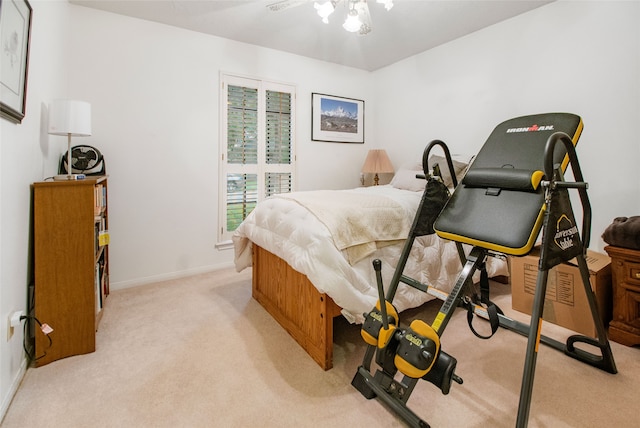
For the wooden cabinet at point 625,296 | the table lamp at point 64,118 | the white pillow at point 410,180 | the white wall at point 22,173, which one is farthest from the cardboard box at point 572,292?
the table lamp at point 64,118

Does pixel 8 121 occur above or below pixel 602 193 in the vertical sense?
above

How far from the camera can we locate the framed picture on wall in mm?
1386

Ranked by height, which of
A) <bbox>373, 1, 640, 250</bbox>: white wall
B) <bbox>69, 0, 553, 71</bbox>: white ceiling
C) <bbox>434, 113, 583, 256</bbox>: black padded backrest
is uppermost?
<bbox>69, 0, 553, 71</bbox>: white ceiling

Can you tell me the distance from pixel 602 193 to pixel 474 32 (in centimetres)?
198

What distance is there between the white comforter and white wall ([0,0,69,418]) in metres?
1.29

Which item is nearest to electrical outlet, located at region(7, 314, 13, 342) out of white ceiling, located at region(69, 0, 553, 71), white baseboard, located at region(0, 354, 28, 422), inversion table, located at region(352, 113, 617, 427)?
white baseboard, located at region(0, 354, 28, 422)

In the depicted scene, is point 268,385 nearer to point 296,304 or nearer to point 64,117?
point 296,304

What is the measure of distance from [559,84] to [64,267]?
151 inches

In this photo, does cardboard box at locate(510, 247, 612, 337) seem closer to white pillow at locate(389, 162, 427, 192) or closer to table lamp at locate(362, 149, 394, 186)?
white pillow at locate(389, 162, 427, 192)

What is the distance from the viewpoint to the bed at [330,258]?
1710 mm

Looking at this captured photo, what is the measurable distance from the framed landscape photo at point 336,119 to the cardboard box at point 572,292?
2690 millimetres

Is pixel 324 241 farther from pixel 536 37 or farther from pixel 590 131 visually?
pixel 536 37

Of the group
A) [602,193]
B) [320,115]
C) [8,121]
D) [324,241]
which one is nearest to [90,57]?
[8,121]

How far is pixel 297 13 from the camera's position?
290cm
